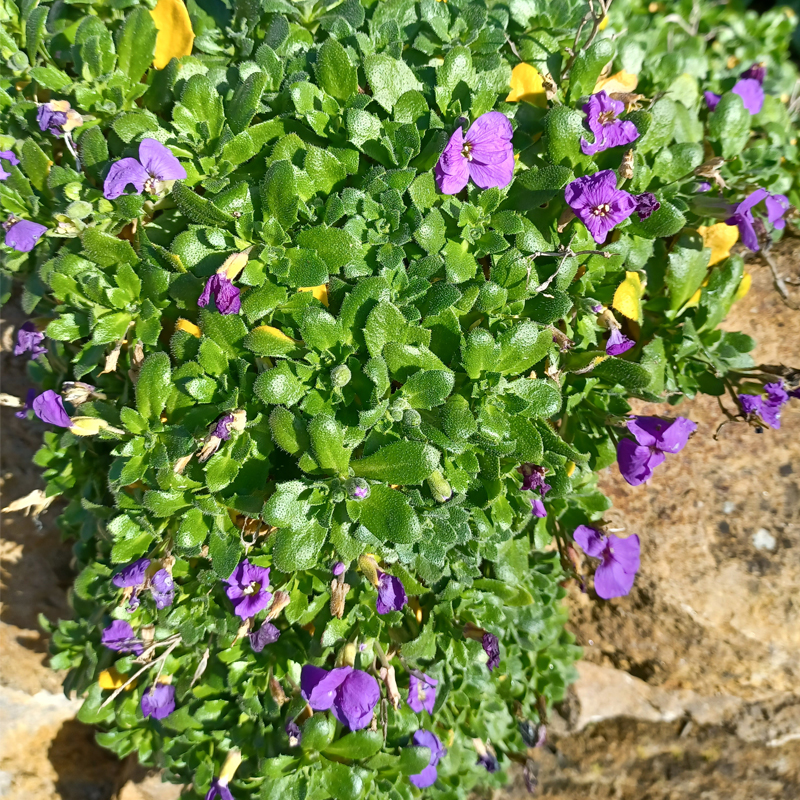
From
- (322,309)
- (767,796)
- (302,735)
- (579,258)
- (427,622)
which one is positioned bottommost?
(767,796)

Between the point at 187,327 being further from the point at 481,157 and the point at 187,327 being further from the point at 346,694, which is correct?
the point at 346,694

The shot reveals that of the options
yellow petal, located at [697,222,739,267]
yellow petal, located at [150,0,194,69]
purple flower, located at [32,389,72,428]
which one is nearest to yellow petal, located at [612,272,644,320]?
yellow petal, located at [697,222,739,267]

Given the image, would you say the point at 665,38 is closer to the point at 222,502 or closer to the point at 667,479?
the point at 667,479

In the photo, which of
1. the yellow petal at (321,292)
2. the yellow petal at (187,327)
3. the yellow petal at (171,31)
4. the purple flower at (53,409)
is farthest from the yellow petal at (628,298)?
the purple flower at (53,409)

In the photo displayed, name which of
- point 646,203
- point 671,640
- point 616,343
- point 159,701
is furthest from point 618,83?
point 159,701

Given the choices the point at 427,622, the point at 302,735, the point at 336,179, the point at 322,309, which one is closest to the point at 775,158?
the point at 336,179

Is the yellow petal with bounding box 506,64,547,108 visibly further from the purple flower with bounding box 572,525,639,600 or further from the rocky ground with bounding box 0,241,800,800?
the purple flower with bounding box 572,525,639,600
